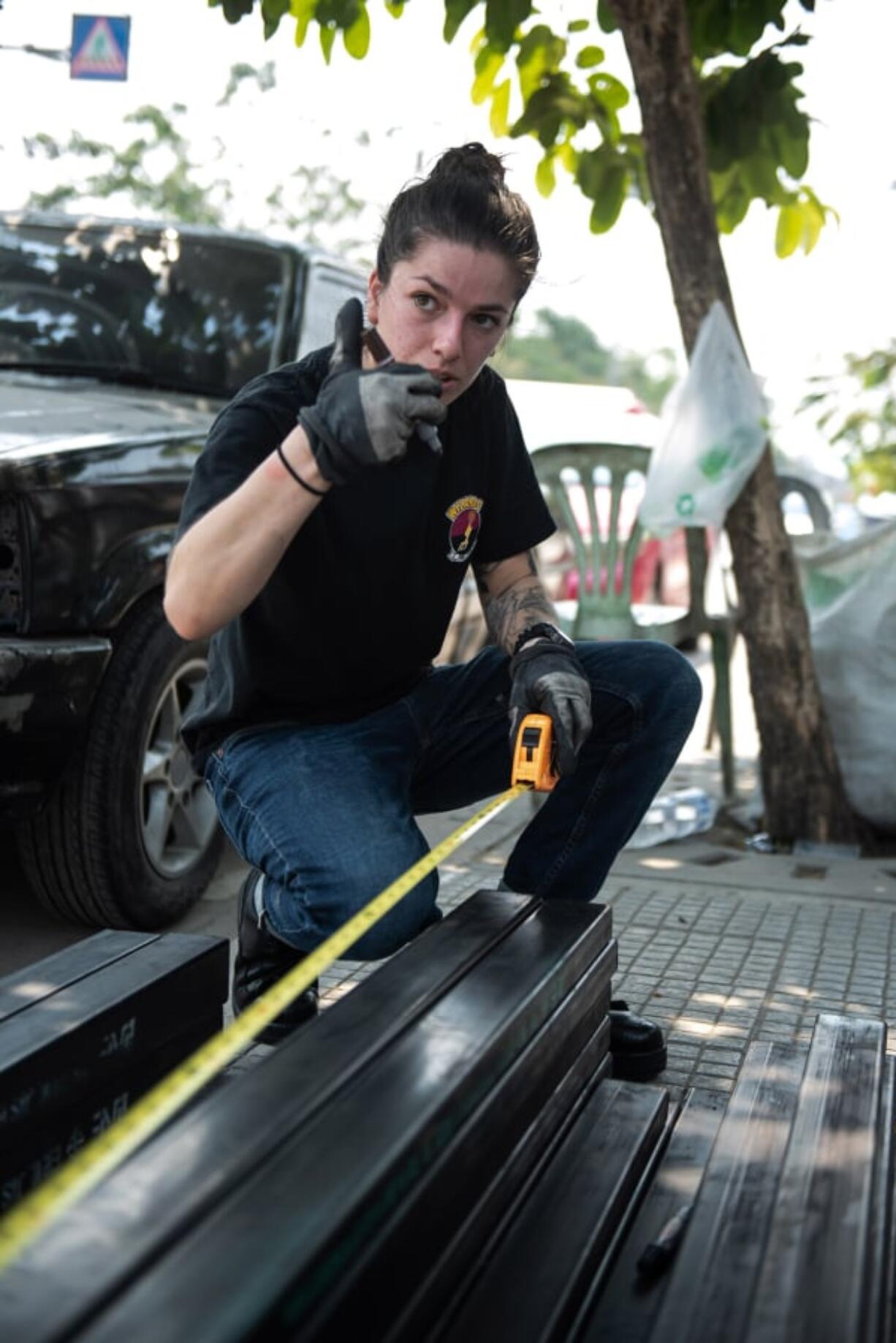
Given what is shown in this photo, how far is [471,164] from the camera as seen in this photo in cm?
275

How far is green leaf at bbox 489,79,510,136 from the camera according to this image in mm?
5484

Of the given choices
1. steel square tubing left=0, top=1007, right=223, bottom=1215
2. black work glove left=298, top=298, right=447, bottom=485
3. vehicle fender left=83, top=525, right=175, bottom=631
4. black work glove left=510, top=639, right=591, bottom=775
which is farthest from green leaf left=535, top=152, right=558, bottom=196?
steel square tubing left=0, top=1007, right=223, bottom=1215

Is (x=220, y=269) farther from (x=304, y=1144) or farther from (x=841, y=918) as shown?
(x=304, y=1144)

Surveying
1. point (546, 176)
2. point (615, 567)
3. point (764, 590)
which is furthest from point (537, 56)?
point (764, 590)

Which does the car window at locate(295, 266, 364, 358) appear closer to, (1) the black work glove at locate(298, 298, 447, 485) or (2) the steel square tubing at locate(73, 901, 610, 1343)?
(1) the black work glove at locate(298, 298, 447, 485)

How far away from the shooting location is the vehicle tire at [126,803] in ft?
12.2

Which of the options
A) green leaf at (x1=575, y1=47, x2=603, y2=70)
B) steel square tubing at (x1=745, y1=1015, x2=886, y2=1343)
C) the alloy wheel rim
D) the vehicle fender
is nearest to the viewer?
steel square tubing at (x1=745, y1=1015, x2=886, y2=1343)

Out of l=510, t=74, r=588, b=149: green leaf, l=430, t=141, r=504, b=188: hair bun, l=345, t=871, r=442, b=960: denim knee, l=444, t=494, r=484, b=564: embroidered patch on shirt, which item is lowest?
l=345, t=871, r=442, b=960: denim knee

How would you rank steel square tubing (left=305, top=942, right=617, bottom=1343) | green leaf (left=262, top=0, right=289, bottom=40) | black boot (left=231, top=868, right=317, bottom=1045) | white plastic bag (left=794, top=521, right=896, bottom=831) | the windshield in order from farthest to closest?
1. white plastic bag (left=794, top=521, right=896, bottom=831)
2. the windshield
3. green leaf (left=262, top=0, right=289, bottom=40)
4. black boot (left=231, top=868, right=317, bottom=1045)
5. steel square tubing (left=305, top=942, right=617, bottom=1343)

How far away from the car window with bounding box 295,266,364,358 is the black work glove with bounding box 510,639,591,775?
222 cm

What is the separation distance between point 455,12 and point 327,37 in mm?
407

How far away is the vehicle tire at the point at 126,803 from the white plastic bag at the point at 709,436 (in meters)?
2.10

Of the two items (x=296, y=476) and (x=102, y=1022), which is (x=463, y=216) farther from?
(x=102, y=1022)

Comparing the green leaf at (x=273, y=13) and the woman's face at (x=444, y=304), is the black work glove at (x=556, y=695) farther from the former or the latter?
the green leaf at (x=273, y=13)
